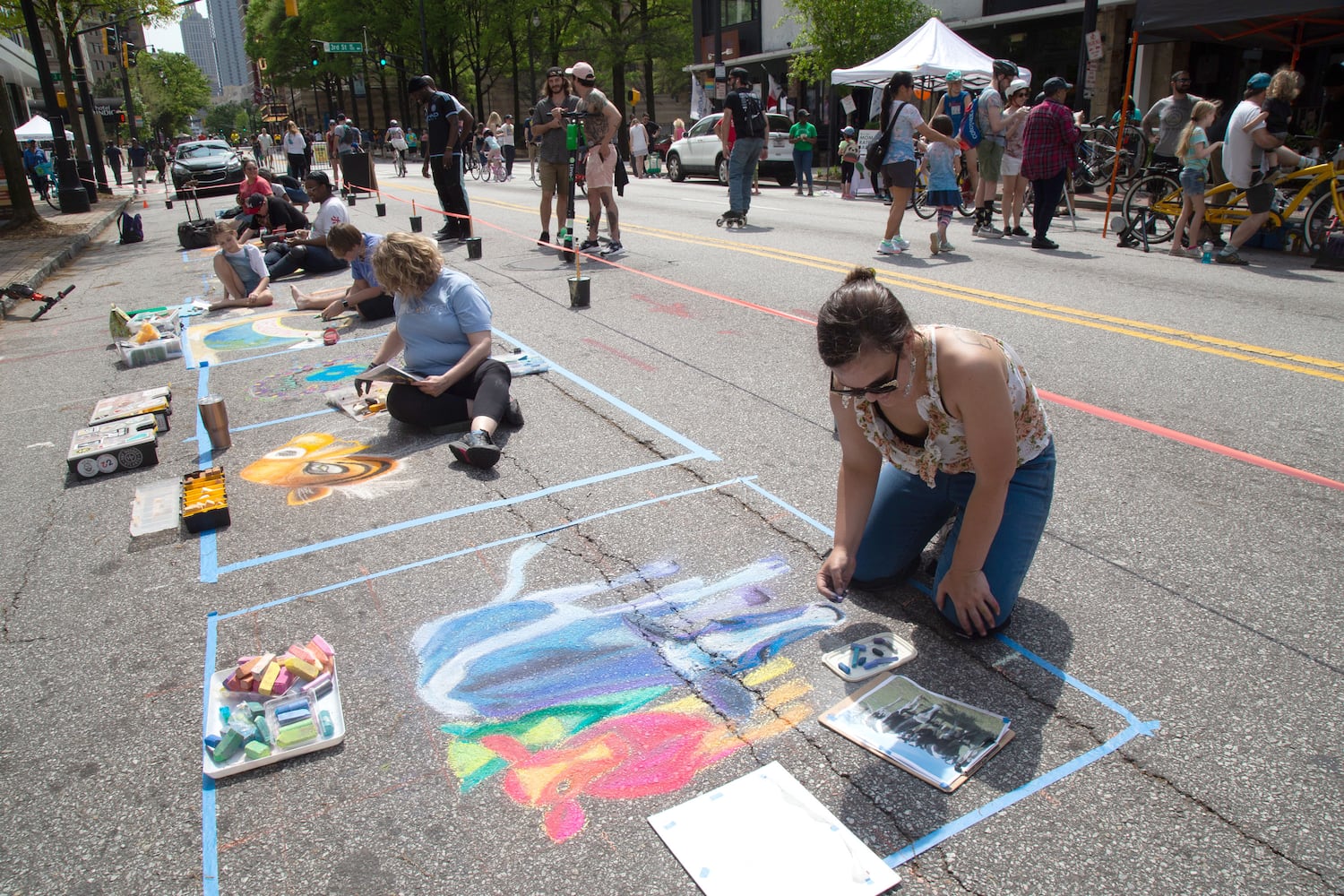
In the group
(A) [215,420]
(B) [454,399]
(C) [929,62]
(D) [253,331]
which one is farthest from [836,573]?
(C) [929,62]

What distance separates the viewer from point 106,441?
462 centimetres

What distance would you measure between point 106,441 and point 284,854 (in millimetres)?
3367

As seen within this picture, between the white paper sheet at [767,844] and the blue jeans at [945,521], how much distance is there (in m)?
0.89

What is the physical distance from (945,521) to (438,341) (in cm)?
301

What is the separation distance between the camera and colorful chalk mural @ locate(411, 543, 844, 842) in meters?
2.37

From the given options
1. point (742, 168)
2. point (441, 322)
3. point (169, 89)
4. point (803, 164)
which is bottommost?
point (441, 322)

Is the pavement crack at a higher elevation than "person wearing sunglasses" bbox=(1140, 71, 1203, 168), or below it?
below

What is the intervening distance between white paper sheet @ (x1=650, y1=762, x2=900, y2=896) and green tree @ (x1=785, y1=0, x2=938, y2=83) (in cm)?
2359

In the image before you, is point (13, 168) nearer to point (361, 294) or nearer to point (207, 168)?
point (207, 168)

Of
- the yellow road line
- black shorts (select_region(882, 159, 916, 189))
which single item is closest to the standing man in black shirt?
the yellow road line

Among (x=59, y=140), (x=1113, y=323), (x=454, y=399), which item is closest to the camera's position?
(x=454, y=399)

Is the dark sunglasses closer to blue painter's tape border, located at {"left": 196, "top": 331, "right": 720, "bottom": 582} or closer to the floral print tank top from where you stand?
the floral print tank top

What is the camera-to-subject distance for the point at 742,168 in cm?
1224

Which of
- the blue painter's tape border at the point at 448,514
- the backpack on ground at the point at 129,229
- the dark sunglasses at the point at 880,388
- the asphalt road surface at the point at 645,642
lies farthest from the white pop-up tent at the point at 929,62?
the dark sunglasses at the point at 880,388
